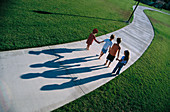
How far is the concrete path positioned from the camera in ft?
→ 9.03

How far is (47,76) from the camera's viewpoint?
11.5 ft

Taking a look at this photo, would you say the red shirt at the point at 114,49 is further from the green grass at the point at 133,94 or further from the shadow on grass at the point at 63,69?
the green grass at the point at 133,94

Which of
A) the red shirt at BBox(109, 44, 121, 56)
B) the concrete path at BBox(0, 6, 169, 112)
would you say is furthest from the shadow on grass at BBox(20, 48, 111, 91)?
the red shirt at BBox(109, 44, 121, 56)

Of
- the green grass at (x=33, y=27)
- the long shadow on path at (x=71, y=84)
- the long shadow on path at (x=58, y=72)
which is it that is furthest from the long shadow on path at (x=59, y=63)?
the green grass at (x=33, y=27)

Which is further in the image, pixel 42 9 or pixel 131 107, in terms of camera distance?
pixel 42 9

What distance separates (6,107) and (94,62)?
136 inches

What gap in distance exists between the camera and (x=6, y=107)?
8.16 feet

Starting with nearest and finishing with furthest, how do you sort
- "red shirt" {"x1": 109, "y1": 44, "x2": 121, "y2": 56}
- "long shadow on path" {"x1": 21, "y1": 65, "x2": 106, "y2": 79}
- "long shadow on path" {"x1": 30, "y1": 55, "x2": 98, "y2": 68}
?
"long shadow on path" {"x1": 21, "y1": 65, "x2": 106, "y2": 79} < "long shadow on path" {"x1": 30, "y1": 55, "x2": 98, "y2": 68} < "red shirt" {"x1": 109, "y1": 44, "x2": 121, "y2": 56}

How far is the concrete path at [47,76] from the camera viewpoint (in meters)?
2.75

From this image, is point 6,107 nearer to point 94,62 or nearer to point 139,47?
point 94,62

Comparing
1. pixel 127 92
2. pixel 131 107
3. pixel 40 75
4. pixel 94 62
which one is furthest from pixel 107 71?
pixel 40 75

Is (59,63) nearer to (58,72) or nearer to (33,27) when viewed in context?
(58,72)

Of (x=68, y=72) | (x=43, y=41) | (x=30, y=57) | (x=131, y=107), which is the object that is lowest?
(x=131, y=107)

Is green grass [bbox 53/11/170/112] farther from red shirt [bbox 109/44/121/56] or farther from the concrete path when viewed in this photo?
red shirt [bbox 109/44/121/56]
